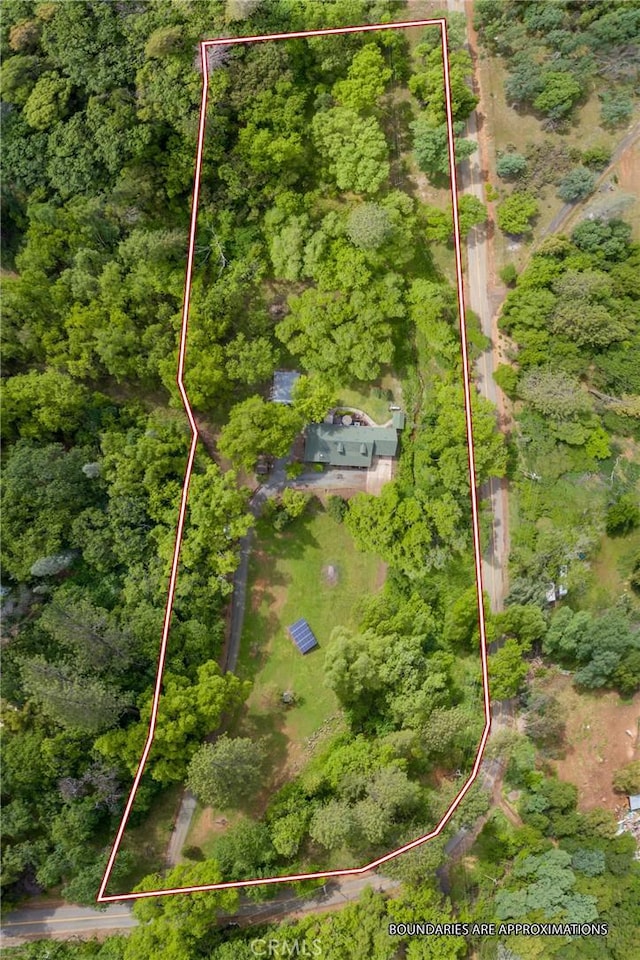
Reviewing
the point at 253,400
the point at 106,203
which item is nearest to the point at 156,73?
the point at 106,203

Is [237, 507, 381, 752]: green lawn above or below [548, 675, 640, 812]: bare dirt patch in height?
above

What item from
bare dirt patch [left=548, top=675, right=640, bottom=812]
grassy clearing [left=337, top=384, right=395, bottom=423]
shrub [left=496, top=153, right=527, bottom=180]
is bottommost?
bare dirt patch [left=548, top=675, right=640, bottom=812]

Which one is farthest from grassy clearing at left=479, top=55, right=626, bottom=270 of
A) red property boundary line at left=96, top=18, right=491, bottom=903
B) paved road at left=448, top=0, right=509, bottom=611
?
red property boundary line at left=96, top=18, right=491, bottom=903

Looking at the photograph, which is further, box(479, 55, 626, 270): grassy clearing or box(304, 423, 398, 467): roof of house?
box(479, 55, 626, 270): grassy clearing

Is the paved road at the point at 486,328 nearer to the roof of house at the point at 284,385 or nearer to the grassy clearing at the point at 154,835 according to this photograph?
the roof of house at the point at 284,385

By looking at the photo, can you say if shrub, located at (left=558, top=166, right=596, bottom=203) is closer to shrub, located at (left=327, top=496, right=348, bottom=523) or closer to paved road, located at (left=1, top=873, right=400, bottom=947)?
shrub, located at (left=327, top=496, right=348, bottom=523)

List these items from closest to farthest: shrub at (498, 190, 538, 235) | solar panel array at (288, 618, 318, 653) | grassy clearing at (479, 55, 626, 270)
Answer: solar panel array at (288, 618, 318, 653)
shrub at (498, 190, 538, 235)
grassy clearing at (479, 55, 626, 270)

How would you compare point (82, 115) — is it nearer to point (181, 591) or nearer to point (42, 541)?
point (42, 541)
